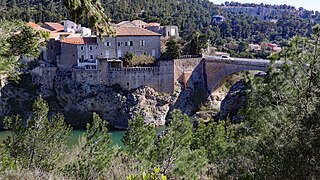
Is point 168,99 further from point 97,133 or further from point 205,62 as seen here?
point 97,133

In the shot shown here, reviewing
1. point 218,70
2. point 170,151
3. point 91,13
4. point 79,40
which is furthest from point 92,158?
point 218,70

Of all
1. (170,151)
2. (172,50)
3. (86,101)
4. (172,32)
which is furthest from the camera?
(172,32)

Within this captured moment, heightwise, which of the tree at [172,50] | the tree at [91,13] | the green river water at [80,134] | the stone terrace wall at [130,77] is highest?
the tree at [91,13]

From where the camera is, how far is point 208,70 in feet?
104

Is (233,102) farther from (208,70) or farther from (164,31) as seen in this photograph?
(164,31)

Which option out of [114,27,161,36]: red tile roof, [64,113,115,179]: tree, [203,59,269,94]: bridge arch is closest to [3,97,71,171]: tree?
[64,113,115,179]: tree

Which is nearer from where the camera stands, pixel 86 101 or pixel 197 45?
pixel 86 101

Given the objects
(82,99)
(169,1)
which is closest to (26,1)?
(169,1)

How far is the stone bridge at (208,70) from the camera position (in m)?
30.3

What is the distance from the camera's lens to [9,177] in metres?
9.13

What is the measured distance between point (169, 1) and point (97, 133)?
56.4 metres

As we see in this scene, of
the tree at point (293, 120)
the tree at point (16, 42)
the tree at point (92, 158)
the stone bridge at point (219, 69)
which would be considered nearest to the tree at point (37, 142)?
the tree at point (92, 158)

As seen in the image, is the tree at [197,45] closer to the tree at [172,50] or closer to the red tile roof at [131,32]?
the tree at [172,50]

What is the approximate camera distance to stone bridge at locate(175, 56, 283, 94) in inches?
1194
